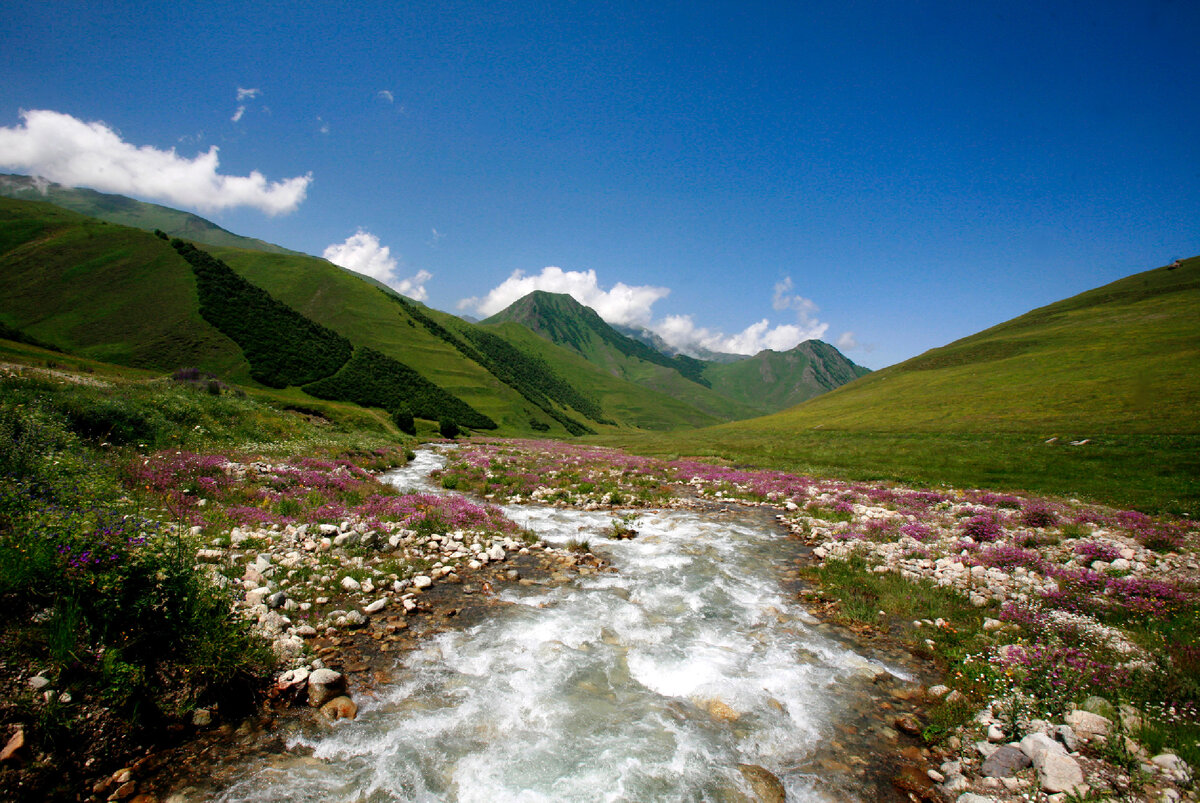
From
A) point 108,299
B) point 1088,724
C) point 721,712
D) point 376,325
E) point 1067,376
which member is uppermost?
point 376,325

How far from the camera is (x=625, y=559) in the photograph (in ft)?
49.3

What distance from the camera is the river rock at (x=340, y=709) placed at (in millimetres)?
6988

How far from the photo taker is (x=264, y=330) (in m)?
99.8

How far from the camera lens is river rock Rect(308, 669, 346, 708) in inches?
281

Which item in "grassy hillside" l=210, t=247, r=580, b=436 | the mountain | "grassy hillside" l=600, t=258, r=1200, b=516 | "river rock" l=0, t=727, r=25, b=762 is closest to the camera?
"river rock" l=0, t=727, r=25, b=762

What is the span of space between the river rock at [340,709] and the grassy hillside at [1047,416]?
33.4 m

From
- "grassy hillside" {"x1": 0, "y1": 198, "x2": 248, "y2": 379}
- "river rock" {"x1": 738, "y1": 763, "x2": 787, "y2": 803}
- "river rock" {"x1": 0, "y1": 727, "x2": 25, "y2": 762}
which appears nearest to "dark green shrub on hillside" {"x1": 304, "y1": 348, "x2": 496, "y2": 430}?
"grassy hillside" {"x1": 0, "y1": 198, "x2": 248, "y2": 379}

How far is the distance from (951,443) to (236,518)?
55721mm

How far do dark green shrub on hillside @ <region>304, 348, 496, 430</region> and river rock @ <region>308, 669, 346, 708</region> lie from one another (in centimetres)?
9169

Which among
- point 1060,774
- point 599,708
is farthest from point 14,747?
point 1060,774

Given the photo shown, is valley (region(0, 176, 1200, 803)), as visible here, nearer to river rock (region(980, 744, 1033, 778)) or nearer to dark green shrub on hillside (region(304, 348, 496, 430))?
river rock (region(980, 744, 1033, 778))

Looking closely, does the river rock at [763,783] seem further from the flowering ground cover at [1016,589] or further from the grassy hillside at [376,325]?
the grassy hillside at [376,325]

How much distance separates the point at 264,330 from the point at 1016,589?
12650cm

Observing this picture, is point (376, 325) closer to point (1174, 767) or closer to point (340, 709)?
point (340, 709)
